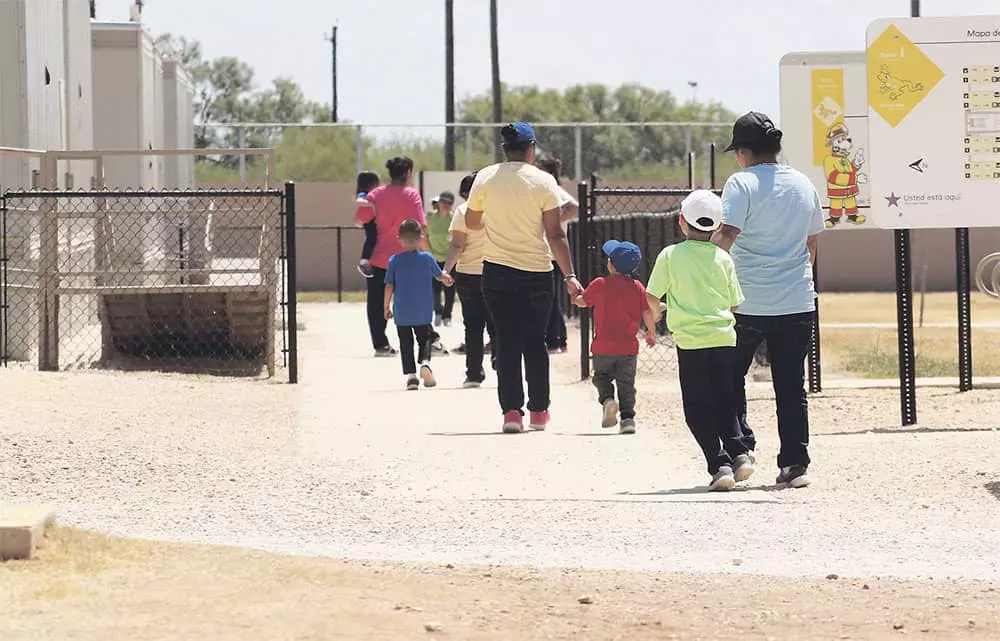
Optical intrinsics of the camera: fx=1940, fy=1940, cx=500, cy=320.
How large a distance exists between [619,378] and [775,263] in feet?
8.03

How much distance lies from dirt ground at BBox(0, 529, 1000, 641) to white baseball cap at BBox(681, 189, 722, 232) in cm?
253

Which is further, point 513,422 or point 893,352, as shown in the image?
point 893,352

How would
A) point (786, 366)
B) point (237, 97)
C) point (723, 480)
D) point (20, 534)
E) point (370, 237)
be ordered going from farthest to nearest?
point (237, 97) < point (370, 237) < point (786, 366) < point (723, 480) < point (20, 534)

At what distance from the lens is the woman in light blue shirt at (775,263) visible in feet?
29.6

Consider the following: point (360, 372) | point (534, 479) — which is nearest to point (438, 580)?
point (534, 479)

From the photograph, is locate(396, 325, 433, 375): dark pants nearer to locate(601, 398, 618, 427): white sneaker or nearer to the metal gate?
the metal gate

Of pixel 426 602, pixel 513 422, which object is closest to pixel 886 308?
pixel 513 422

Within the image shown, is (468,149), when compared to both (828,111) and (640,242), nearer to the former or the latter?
(640,242)

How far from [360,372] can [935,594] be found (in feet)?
32.8

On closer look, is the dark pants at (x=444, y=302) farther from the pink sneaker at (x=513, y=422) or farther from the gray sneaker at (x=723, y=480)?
the gray sneaker at (x=723, y=480)

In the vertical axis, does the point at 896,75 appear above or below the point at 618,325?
above

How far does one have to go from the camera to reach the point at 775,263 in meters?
9.09

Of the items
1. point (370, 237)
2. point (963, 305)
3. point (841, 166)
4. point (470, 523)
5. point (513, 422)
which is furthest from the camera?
point (370, 237)

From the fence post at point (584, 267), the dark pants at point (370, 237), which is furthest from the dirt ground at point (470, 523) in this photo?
the dark pants at point (370, 237)
